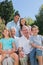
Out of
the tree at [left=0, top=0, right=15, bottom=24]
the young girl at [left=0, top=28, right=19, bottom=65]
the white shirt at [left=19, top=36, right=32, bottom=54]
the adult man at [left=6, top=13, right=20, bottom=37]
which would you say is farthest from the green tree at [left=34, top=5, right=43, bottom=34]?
the young girl at [left=0, top=28, right=19, bottom=65]

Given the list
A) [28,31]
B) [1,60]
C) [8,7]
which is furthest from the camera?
[8,7]

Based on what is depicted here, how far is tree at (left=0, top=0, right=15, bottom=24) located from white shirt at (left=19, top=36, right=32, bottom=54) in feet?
114

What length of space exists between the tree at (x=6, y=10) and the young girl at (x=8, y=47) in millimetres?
34776

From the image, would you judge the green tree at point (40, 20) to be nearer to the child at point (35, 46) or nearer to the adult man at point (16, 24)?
the adult man at point (16, 24)

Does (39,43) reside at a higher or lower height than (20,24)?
lower

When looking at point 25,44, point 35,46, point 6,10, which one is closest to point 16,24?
point 25,44

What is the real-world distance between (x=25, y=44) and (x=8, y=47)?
2.09ft

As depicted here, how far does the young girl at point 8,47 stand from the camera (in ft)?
32.0

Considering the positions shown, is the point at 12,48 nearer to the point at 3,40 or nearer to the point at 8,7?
the point at 3,40

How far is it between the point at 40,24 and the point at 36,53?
3921 centimetres

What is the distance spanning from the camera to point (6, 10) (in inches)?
1829

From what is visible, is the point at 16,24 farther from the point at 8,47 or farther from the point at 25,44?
the point at 8,47

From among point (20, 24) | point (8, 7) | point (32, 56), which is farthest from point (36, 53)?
point (8, 7)

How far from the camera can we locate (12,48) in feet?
33.3
